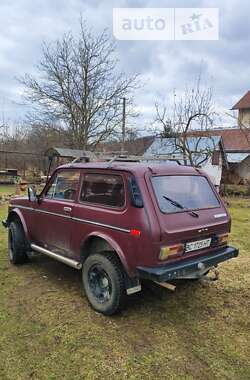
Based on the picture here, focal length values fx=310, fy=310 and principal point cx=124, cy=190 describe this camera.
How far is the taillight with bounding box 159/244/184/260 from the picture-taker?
9.95ft

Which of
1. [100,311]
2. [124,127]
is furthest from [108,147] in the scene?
[100,311]

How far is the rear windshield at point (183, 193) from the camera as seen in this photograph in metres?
3.32

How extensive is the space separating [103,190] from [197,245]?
1.23 meters

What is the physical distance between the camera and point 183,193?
361 cm

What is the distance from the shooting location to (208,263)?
3451 millimetres

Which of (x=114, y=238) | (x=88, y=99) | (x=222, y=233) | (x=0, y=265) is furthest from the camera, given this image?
(x=88, y=99)

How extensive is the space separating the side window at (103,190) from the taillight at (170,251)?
2.18ft

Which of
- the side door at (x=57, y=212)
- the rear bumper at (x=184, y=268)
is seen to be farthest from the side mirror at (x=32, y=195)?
the rear bumper at (x=184, y=268)

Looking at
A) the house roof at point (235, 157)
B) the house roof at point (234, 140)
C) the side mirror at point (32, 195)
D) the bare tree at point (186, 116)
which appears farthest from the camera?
the house roof at point (234, 140)

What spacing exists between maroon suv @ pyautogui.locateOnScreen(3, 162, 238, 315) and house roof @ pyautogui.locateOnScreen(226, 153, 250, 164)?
76.7ft

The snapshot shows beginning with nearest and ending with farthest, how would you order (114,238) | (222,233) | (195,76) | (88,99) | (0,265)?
(114,238) → (222,233) → (0,265) → (195,76) → (88,99)

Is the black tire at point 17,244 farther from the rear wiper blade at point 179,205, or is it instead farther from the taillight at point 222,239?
the taillight at point 222,239

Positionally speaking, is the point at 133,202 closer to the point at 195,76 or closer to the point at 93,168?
the point at 93,168

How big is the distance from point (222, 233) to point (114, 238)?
1399mm
